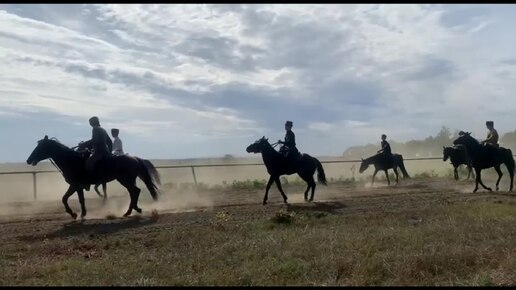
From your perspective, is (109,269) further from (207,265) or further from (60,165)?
(60,165)

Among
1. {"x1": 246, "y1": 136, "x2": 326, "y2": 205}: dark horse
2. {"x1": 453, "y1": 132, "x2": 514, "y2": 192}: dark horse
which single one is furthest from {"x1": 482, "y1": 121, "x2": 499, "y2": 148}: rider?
{"x1": 246, "y1": 136, "x2": 326, "y2": 205}: dark horse

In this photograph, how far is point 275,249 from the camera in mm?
8992

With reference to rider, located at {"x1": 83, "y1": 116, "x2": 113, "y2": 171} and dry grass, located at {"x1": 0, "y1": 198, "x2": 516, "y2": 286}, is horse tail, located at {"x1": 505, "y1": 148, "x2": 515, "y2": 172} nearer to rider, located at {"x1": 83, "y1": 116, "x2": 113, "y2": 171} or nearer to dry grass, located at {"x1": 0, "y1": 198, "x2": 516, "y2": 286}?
dry grass, located at {"x1": 0, "y1": 198, "x2": 516, "y2": 286}

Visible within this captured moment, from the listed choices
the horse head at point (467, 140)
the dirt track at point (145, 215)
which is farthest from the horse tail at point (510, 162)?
the dirt track at point (145, 215)

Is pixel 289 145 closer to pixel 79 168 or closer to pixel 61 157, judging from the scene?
pixel 79 168

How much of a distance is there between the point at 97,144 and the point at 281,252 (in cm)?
798

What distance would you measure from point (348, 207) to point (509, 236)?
22.8 feet

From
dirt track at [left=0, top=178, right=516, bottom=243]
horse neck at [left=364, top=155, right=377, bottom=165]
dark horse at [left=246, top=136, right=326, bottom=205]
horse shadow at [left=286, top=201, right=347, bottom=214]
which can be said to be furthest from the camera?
horse neck at [left=364, top=155, right=377, bottom=165]

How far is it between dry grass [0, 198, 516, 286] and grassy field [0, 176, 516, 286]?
2 cm

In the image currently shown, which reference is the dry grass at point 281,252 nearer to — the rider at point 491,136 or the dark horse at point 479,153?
the dark horse at point 479,153

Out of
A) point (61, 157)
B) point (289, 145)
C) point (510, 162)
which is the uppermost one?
point (289, 145)

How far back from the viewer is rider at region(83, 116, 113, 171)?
14797mm

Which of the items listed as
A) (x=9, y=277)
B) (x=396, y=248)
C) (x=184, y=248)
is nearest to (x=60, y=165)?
(x=184, y=248)

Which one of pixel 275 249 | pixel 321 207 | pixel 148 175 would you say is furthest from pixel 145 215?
pixel 275 249
